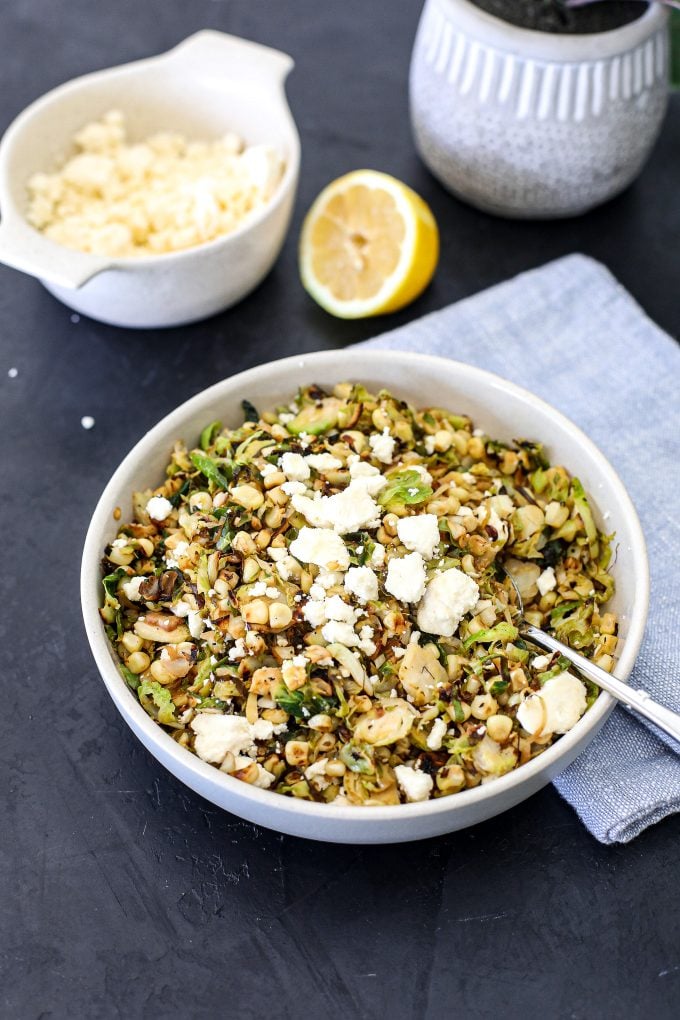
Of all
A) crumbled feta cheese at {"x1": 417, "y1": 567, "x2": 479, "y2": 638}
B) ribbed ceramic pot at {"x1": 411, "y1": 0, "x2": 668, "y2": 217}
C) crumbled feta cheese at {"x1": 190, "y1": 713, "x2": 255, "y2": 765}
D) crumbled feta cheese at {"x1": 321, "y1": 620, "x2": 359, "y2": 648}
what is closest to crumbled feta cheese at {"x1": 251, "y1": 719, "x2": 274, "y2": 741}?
crumbled feta cheese at {"x1": 190, "y1": 713, "x2": 255, "y2": 765}

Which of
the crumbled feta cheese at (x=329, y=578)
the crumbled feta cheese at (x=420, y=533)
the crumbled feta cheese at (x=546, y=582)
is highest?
the crumbled feta cheese at (x=420, y=533)

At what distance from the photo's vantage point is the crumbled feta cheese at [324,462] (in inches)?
58.2

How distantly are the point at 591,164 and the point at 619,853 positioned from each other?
124 cm

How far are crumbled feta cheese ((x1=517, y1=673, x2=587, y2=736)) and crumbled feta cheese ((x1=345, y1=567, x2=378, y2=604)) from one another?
0.23 meters

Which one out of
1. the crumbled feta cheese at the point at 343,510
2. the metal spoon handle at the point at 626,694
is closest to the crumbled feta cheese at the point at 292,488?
the crumbled feta cheese at the point at 343,510

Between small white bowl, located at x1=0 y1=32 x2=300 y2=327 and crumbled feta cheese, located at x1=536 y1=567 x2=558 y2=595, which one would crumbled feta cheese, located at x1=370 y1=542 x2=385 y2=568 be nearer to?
crumbled feta cheese, located at x1=536 y1=567 x2=558 y2=595

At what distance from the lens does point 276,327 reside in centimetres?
203

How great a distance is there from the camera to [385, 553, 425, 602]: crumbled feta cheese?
133 cm

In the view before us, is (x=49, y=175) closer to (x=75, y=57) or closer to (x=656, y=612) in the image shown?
(x=75, y=57)

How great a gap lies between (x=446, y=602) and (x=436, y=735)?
16 cm

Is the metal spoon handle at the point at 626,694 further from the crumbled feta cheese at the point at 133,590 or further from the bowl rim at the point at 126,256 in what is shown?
the bowl rim at the point at 126,256

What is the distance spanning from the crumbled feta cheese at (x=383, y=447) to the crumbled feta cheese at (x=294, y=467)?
0.11 metres

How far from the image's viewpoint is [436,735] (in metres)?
1.29

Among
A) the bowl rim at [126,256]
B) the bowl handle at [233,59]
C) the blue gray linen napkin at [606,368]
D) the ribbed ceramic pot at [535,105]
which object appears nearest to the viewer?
the blue gray linen napkin at [606,368]
